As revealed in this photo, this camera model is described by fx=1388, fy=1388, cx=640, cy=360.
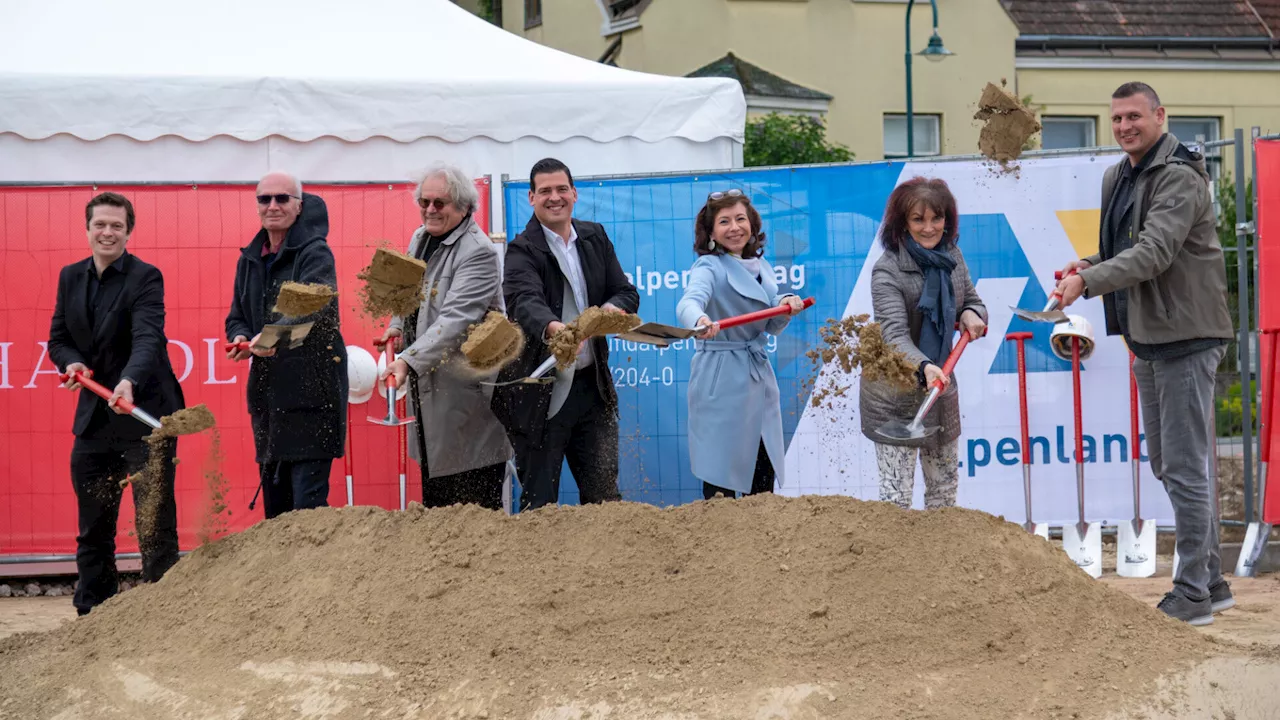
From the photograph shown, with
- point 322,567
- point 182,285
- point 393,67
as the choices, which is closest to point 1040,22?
point 393,67

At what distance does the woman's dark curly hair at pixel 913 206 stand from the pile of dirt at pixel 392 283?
1864mm

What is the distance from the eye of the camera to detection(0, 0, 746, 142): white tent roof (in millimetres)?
7633

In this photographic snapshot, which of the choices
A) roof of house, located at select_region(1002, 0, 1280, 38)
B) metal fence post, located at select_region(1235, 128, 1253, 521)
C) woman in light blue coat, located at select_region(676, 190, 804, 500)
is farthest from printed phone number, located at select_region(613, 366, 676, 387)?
roof of house, located at select_region(1002, 0, 1280, 38)

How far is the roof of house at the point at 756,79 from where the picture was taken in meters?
21.0

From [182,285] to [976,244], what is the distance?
162 inches

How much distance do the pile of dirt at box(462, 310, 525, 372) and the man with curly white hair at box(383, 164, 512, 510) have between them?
0.30ft

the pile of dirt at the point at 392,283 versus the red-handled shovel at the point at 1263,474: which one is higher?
the pile of dirt at the point at 392,283

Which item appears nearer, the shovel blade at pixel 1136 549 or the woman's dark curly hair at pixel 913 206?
the woman's dark curly hair at pixel 913 206

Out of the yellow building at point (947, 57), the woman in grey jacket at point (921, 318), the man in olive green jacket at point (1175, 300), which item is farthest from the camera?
the yellow building at point (947, 57)

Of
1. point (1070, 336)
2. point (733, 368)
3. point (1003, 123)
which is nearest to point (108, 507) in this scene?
point (733, 368)

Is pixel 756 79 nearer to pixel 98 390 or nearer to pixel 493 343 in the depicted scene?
pixel 493 343

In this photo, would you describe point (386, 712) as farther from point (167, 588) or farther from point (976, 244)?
point (976, 244)

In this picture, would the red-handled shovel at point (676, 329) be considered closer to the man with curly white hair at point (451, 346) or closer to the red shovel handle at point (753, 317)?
the red shovel handle at point (753, 317)

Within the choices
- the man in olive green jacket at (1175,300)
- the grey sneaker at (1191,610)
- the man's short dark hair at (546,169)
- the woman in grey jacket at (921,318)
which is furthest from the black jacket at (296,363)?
the grey sneaker at (1191,610)
